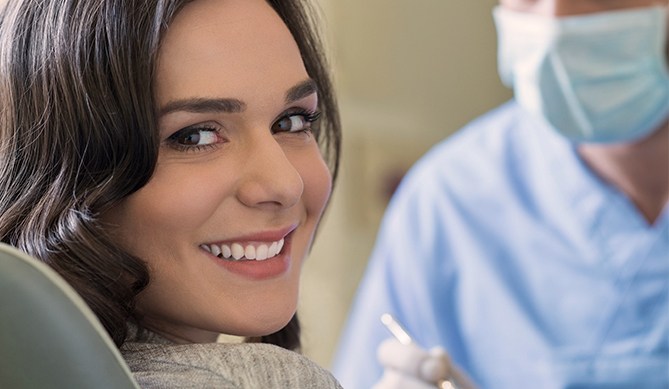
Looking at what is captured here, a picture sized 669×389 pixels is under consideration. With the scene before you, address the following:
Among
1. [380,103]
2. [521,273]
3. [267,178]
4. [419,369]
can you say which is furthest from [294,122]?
[380,103]

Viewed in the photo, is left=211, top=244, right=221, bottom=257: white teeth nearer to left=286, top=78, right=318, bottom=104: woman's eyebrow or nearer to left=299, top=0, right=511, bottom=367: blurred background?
left=286, top=78, right=318, bottom=104: woman's eyebrow

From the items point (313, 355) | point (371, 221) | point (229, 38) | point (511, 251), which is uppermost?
point (229, 38)

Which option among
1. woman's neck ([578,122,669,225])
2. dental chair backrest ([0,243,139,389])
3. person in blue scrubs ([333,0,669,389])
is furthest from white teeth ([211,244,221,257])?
woman's neck ([578,122,669,225])

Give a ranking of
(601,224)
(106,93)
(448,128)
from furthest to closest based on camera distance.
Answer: (448,128)
(601,224)
(106,93)

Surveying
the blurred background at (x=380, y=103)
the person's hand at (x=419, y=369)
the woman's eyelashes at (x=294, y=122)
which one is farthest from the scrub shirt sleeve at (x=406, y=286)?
the woman's eyelashes at (x=294, y=122)

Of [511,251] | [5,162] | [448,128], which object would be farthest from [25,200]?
[448,128]

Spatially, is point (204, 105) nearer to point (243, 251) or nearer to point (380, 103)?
point (243, 251)

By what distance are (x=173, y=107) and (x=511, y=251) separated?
117 cm

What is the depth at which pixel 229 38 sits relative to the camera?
3.08 feet

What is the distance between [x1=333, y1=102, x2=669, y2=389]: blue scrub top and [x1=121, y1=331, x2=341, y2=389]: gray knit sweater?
42.2 inches

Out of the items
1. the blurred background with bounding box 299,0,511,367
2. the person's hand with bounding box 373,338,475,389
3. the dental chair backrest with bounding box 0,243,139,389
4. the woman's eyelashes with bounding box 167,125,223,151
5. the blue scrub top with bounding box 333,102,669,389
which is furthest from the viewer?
the blurred background with bounding box 299,0,511,367

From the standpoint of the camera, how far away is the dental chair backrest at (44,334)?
68 centimetres

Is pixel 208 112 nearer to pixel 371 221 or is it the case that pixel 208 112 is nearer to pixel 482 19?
pixel 371 221

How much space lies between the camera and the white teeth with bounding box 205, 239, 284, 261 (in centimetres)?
94
